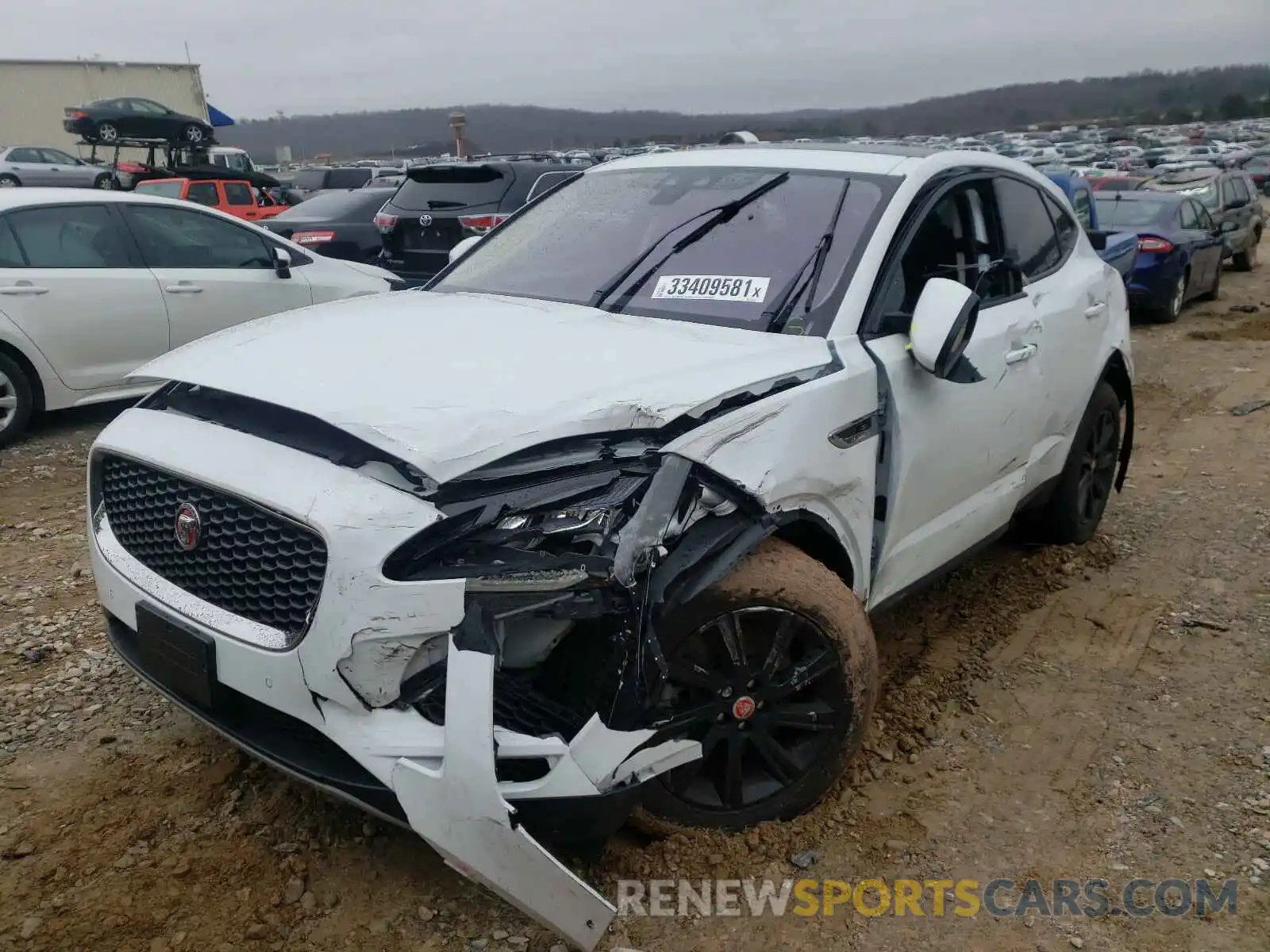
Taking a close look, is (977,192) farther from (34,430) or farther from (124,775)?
(34,430)

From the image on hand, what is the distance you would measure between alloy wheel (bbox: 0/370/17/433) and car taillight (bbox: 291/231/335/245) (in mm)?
4732

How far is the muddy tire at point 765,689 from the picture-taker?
2506 mm

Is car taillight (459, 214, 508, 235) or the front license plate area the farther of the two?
car taillight (459, 214, 508, 235)

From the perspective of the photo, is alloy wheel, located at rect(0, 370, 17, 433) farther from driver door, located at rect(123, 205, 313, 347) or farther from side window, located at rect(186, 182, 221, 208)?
side window, located at rect(186, 182, 221, 208)

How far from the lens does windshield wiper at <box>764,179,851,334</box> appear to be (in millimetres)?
3072

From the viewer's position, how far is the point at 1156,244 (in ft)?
37.7

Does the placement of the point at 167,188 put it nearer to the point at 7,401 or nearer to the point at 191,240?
the point at 191,240

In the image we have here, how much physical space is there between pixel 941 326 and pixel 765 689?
116 cm

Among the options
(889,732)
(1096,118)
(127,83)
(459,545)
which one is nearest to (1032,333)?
(889,732)

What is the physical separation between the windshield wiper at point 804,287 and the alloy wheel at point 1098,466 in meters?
2.02

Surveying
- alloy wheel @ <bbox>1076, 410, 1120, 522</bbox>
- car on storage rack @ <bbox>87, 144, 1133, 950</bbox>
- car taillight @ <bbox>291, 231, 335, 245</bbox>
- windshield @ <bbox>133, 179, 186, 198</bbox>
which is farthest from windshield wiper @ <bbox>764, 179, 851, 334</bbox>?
windshield @ <bbox>133, 179, 186, 198</bbox>

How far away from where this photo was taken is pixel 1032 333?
3.84 metres

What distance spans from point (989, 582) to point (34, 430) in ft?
19.3

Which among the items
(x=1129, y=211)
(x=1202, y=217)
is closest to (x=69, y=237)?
(x=1129, y=211)
